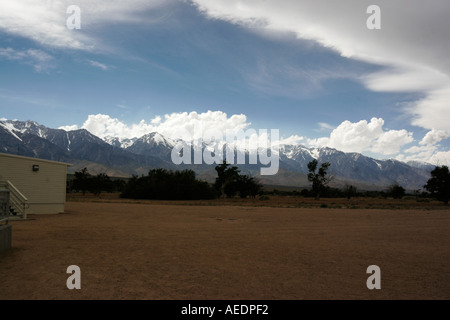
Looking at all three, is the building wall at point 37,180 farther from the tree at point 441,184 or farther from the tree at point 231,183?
the tree at point 441,184

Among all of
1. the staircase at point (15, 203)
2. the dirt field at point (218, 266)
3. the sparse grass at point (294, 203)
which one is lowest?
the sparse grass at point (294, 203)

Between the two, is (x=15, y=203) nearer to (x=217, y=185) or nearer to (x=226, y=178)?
(x=226, y=178)

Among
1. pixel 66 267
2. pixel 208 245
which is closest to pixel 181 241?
pixel 208 245

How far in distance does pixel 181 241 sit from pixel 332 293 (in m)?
7.16

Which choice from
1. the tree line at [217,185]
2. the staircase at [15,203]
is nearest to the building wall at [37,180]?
the staircase at [15,203]

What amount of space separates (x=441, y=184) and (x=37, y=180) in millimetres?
60689

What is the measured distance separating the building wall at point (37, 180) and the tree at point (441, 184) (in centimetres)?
5859

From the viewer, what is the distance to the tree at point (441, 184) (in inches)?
2271

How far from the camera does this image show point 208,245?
11914mm

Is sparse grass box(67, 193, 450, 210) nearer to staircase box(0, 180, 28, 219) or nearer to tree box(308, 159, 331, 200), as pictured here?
tree box(308, 159, 331, 200)

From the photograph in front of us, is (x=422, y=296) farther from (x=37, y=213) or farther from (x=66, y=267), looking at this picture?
(x=37, y=213)

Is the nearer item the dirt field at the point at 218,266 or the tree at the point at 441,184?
the dirt field at the point at 218,266

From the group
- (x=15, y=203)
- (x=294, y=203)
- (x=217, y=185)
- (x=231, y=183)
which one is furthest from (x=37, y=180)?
(x=217, y=185)

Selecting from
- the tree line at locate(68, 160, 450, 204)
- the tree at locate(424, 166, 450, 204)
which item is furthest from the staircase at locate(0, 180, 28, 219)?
the tree at locate(424, 166, 450, 204)
